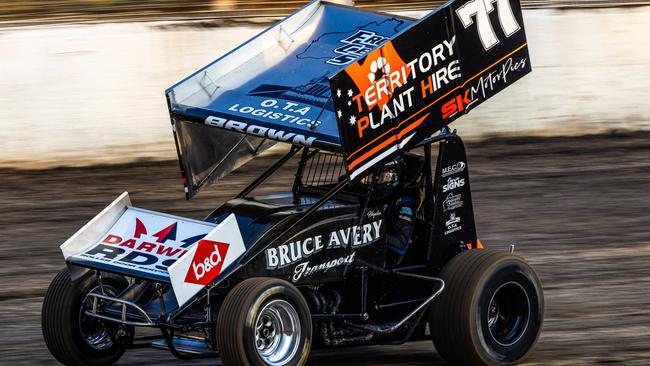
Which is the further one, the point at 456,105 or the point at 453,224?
the point at 453,224

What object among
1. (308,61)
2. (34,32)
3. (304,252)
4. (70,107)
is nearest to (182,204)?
(70,107)

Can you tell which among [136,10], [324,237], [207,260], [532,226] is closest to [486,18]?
[324,237]

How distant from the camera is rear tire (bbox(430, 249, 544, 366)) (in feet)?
25.4

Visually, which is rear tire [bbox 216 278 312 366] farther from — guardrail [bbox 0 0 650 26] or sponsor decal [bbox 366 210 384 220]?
guardrail [bbox 0 0 650 26]

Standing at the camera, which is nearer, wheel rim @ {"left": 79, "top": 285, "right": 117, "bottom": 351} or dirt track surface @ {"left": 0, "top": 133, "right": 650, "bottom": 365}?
wheel rim @ {"left": 79, "top": 285, "right": 117, "bottom": 351}

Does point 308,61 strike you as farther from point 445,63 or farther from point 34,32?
point 34,32

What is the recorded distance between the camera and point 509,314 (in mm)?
8195

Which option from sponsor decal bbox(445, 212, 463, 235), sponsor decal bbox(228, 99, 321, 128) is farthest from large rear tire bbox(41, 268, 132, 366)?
sponsor decal bbox(445, 212, 463, 235)

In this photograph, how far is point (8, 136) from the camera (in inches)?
559

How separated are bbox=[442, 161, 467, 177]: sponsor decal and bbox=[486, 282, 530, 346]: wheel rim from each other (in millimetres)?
861

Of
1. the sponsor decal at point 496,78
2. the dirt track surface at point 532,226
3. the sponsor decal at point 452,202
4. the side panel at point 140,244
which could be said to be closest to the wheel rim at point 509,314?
the dirt track surface at point 532,226

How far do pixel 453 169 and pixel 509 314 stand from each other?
1066 millimetres

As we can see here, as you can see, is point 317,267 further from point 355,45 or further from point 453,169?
point 355,45

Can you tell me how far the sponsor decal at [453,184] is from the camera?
8.19 meters
